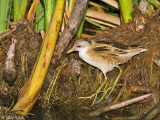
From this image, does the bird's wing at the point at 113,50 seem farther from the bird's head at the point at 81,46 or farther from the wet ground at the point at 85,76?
the wet ground at the point at 85,76

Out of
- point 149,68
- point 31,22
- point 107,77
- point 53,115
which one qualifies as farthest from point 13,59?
point 149,68

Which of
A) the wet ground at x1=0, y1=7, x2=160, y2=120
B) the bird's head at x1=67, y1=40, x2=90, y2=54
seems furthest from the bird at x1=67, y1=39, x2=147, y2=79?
the wet ground at x1=0, y1=7, x2=160, y2=120

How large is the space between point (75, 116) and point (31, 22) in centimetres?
174

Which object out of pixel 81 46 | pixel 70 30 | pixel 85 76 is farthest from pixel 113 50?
pixel 70 30

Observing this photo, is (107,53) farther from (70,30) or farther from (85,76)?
(70,30)

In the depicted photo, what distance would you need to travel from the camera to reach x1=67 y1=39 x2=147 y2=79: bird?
4766 millimetres

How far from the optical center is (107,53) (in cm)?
479

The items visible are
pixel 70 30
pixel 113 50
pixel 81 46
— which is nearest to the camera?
pixel 113 50

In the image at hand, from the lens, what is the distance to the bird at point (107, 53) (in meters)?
4.77

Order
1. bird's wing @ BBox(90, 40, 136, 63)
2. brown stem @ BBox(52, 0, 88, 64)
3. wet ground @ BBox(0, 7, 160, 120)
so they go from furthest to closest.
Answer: brown stem @ BBox(52, 0, 88, 64) < wet ground @ BBox(0, 7, 160, 120) < bird's wing @ BBox(90, 40, 136, 63)

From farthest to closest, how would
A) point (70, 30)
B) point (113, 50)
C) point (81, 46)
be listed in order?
point (70, 30), point (81, 46), point (113, 50)

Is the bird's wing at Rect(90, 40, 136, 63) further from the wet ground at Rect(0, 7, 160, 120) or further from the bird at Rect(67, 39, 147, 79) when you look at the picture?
the wet ground at Rect(0, 7, 160, 120)

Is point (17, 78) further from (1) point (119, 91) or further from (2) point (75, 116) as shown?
(1) point (119, 91)

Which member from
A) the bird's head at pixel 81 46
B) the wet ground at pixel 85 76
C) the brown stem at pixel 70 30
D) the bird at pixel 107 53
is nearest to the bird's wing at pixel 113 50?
the bird at pixel 107 53
